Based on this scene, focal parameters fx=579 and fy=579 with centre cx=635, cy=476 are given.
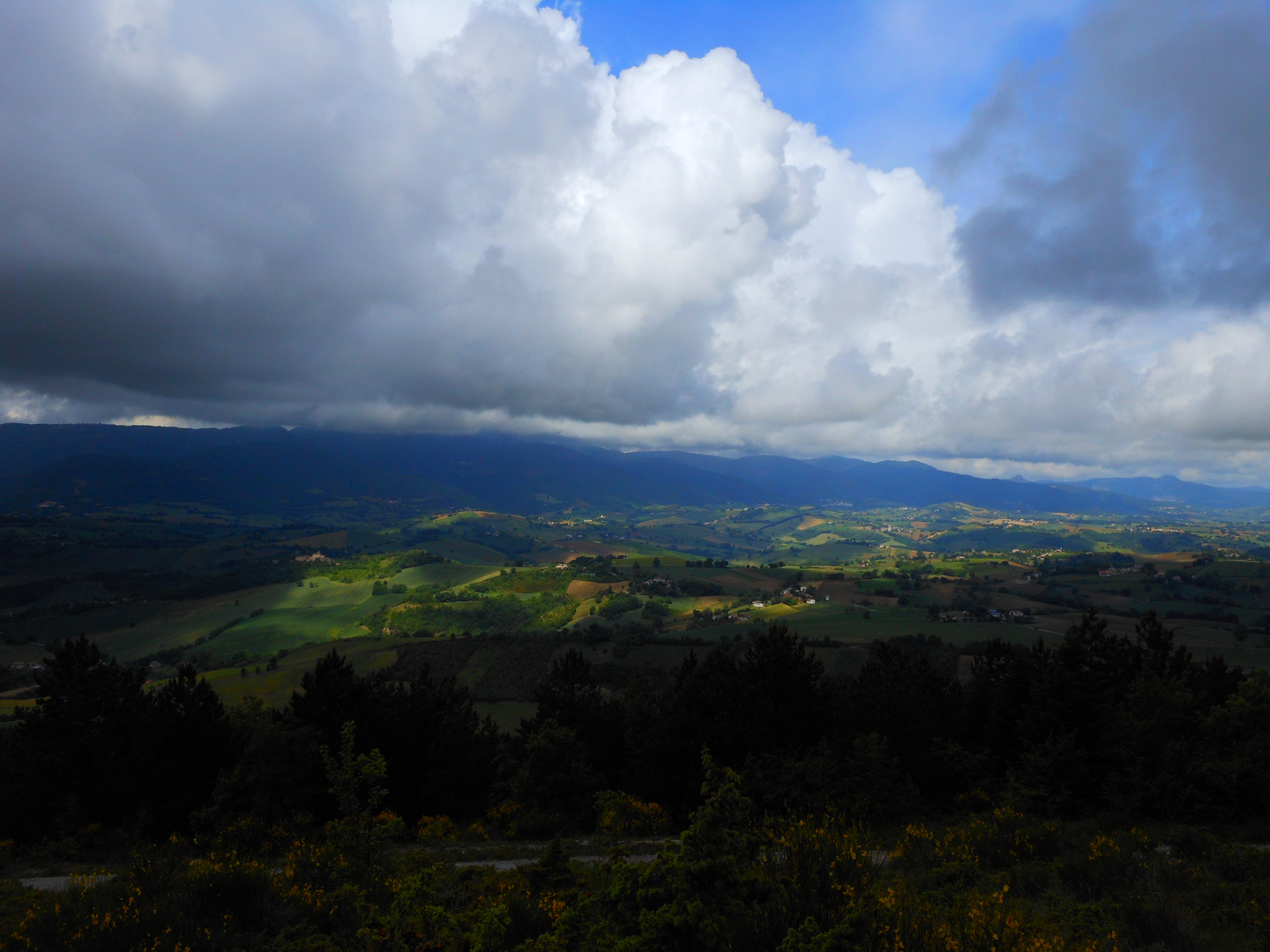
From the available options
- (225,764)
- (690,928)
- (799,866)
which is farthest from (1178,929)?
(225,764)

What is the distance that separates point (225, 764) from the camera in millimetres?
22672

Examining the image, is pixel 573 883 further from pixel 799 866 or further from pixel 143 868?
pixel 143 868

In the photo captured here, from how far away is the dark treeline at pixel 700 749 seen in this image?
17312 millimetres

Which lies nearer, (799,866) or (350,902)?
(799,866)

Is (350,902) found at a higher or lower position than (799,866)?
lower

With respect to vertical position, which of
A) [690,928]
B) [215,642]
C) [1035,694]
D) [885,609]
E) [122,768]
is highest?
[690,928]

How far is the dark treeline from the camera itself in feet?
56.8

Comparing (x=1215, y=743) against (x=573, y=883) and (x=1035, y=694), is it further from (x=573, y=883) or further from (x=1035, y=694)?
(x=573, y=883)

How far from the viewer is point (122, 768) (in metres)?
22.2

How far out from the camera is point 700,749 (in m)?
22.5

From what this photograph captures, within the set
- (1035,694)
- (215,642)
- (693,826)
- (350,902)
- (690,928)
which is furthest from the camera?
(215,642)

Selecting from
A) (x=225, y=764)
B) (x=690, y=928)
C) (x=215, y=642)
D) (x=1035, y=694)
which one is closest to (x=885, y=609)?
(x=1035, y=694)

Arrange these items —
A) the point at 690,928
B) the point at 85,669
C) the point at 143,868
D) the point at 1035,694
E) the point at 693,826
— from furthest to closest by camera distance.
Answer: the point at 85,669
the point at 1035,694
the point at 143,868
the point at 693,826
the point at 690,928

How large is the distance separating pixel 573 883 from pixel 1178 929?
731 centimetres
